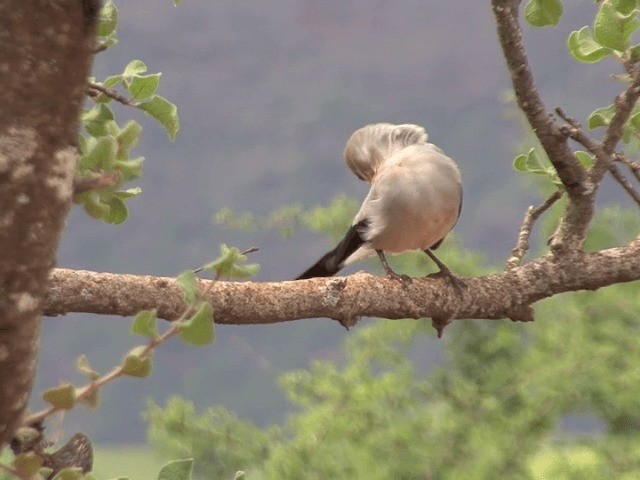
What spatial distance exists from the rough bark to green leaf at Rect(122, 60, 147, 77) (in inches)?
21.9

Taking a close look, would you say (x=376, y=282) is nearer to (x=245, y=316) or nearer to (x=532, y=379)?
(x=245, y=316)

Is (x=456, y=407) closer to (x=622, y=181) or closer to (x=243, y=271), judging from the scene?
(x=622, y=181)

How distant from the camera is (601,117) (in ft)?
4.21

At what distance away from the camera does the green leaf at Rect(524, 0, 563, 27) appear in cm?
113

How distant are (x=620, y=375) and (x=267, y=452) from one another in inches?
61.2

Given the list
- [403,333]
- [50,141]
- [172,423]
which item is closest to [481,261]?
[403,333]

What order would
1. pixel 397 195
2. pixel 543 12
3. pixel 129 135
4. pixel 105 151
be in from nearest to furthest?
pixel 105 151, pixel 129 135, pixel 543 12, pixel 397 195

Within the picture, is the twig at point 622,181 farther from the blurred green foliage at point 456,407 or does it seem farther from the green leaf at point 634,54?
the blurred green foliage at point 456,407

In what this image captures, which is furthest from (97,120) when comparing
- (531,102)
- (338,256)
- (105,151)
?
(338,256)

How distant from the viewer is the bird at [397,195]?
1.73m

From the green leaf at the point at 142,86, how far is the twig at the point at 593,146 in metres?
0.52

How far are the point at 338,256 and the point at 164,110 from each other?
0.87 m

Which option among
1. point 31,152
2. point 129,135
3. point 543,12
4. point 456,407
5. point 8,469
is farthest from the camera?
point 456,407

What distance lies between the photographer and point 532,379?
4250 millimetres
